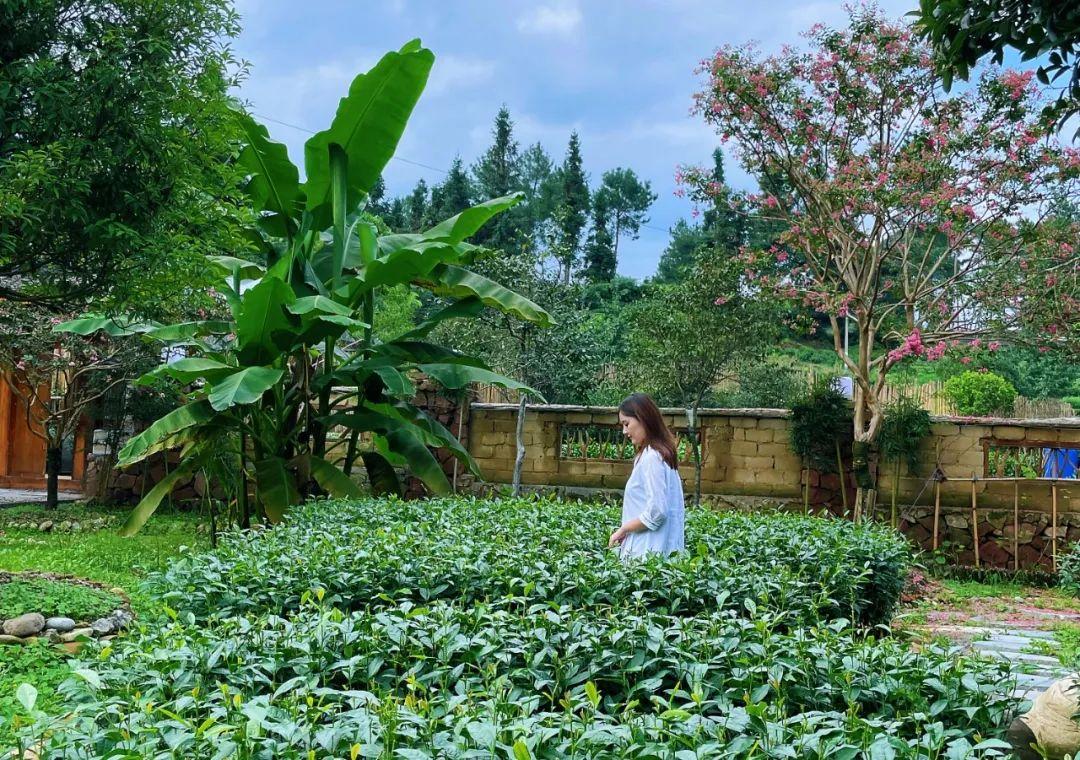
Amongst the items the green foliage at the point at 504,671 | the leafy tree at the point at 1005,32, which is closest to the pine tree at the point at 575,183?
the green foliage at the point at 504,671

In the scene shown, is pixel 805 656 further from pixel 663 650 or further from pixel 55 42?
pixel 55 42

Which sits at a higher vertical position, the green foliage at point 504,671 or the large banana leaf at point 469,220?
the large banana leaf at point 469,220

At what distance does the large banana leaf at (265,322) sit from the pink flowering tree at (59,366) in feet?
17.5

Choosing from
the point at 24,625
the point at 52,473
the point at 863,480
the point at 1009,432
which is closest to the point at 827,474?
the point at 863,480

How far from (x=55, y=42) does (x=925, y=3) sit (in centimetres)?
554

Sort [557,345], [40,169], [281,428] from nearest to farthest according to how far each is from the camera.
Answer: [40,169], [281,428], [557,345]

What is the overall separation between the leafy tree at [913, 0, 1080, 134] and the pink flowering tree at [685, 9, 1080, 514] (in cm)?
768

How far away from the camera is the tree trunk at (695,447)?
469 inches

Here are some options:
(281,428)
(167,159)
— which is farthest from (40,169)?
(281,428)

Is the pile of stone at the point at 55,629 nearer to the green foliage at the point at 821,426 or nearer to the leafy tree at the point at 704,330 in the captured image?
the leafy tree at the point at 704,330

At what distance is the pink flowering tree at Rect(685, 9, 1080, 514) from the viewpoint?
10.4 meters

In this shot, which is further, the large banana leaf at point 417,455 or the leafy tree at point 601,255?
the leafy tree at point 601,255

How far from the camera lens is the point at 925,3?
281 cm

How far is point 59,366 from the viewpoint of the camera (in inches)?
509
